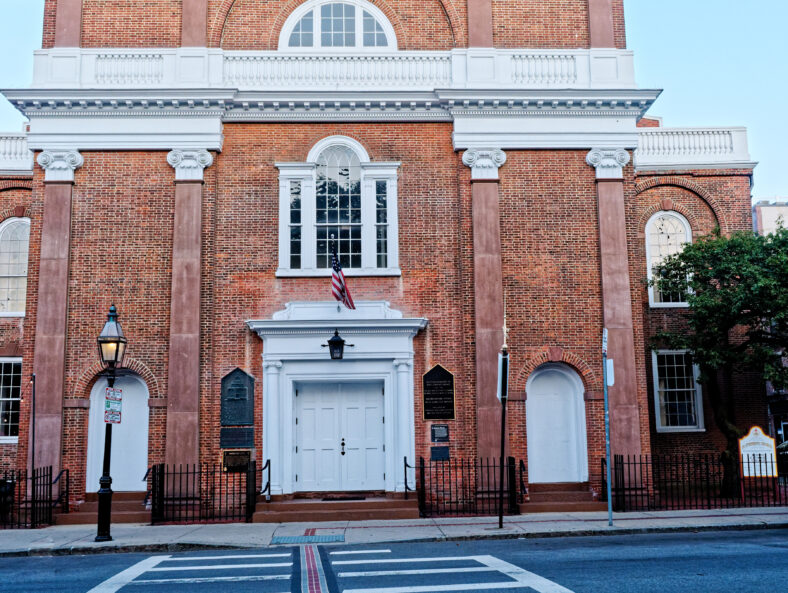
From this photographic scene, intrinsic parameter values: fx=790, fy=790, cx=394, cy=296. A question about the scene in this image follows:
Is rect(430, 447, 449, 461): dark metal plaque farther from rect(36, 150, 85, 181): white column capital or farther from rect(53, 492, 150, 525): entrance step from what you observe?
rect(36, 150, 85, 181): white column capital

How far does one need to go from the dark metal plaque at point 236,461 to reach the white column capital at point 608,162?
1016 cm

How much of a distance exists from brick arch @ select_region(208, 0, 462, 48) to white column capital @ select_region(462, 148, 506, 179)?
280cm

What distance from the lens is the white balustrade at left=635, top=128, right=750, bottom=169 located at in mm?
22953

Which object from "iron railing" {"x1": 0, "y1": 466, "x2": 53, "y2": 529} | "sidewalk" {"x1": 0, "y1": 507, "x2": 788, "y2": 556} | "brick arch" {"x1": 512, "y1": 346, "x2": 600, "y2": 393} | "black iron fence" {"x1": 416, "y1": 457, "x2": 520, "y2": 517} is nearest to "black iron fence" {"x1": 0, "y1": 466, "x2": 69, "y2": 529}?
"iron railing" {"x1": 0, "y1": 466, "x2": 53, "y2": 529}

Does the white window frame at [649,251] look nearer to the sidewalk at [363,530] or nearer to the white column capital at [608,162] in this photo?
the white column capital at [608,162]

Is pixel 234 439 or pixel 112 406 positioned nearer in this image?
pixel 112 406

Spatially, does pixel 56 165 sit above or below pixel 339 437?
above

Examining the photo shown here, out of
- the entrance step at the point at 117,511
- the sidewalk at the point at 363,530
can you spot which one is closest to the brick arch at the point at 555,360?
the sidewalk at the point at 363,530

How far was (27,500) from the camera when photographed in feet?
53.5

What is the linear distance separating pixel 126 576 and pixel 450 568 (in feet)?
13.6

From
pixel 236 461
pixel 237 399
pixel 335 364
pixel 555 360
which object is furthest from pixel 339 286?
pixel 555 360

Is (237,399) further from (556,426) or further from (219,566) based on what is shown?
(556,426)

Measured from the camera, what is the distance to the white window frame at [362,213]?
1788 centimetres

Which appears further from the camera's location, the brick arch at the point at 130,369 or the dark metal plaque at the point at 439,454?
the dark metal plaque at the point at 439,454
